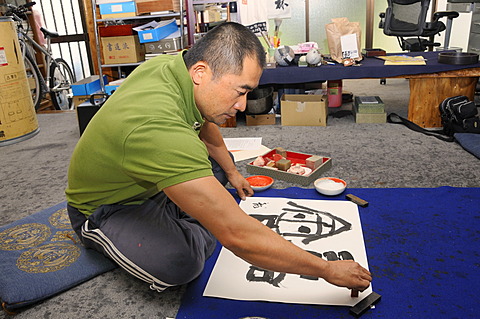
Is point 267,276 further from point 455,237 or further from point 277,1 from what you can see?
point 277,1

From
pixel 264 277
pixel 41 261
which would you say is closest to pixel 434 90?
pixel 264 277

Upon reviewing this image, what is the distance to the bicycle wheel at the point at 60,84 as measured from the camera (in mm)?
4266

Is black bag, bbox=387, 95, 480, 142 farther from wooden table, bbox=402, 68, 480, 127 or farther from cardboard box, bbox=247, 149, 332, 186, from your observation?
cardboard box, bbox=247, 149, 332, 186

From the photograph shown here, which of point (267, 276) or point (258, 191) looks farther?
point (258, 191)

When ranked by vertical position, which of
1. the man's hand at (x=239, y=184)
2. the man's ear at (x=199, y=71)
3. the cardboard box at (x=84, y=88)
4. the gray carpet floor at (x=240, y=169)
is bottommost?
the gray carpet floor at (x=240, y=169)

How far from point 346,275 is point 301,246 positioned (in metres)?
0.41

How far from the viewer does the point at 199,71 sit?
107cm

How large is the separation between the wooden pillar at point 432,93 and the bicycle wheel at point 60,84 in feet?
11.3

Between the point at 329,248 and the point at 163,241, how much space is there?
547 mm

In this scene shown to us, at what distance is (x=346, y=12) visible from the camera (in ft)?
16.7

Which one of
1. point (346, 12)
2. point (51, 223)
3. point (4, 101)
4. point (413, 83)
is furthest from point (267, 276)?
point (346, 12)

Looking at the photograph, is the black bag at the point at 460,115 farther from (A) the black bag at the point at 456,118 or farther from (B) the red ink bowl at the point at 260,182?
(B) the red ink bowl at the point at 260,182

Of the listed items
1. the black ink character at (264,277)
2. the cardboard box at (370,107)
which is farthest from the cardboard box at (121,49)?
the black ink character at (264,277)

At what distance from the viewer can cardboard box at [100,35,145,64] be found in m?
3.65
